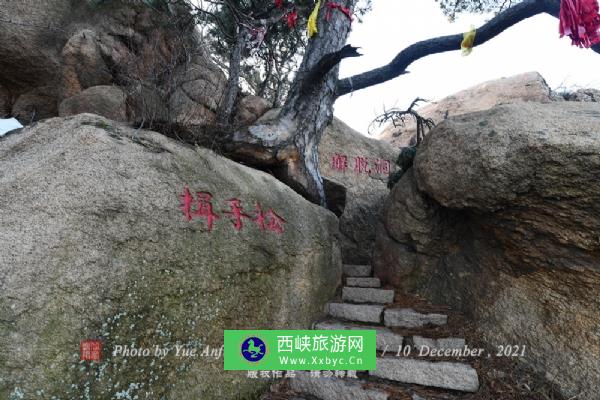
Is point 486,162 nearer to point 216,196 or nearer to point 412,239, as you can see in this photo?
point 412,239

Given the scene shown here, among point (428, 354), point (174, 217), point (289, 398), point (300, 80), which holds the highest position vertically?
point (300, 80)

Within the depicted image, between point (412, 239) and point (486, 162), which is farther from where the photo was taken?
point (412, 239)

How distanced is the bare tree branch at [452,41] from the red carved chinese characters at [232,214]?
3.73 metres

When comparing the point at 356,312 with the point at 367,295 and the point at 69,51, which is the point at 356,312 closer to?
the point at 367,295

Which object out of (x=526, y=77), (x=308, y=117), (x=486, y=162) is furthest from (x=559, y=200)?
(x=526, y=77)

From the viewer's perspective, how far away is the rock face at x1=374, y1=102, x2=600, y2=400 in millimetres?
3016

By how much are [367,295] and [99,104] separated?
5.69 m

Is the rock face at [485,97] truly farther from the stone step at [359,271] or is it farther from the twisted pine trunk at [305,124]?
the stone step at [359,271]

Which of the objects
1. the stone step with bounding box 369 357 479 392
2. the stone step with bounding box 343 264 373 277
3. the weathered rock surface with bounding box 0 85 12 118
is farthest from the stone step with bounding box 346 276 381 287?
the weathered rock surface with bounding box 0 85 12 118

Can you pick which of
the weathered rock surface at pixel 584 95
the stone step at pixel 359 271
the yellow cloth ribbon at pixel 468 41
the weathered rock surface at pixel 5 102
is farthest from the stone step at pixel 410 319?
the weathered rock surface at pixel 5 102

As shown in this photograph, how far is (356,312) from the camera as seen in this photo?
4426 mm

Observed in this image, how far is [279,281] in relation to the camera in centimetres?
363

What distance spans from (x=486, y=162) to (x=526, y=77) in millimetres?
8397

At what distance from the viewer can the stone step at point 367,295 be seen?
4.69 meters
